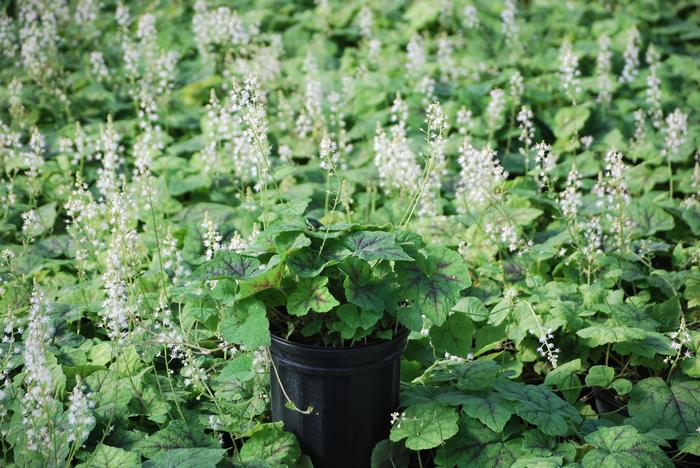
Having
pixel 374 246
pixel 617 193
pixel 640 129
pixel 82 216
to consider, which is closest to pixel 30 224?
pixel 82 216

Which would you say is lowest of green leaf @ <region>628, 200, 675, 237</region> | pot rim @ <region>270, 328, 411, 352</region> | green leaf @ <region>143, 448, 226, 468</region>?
green leaf @ <region>143, 448, 226, 468</region>

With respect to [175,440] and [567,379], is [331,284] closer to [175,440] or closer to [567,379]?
[175,440]

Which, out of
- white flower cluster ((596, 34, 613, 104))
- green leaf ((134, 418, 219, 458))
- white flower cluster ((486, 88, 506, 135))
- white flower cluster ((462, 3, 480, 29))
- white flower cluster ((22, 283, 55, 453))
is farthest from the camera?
white flower cluster ((462, 3, 480, 29))

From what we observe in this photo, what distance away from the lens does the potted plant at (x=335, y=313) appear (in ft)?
9.24

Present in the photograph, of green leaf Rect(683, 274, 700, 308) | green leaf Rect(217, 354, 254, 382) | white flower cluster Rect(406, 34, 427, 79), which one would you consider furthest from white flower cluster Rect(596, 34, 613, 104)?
green leaf Rect(217, 354, 254, 382)

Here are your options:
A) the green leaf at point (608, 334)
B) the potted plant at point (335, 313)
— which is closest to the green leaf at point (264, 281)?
the potted plant at point (335, 313)

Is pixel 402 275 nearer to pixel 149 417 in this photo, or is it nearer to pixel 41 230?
pixel 149 417

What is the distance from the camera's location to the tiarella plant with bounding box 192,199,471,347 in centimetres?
280

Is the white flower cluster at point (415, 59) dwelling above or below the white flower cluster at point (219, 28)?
below

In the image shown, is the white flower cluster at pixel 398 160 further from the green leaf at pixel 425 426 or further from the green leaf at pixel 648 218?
the green leaf at pixel 425 426

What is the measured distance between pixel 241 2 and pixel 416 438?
21.0 feet

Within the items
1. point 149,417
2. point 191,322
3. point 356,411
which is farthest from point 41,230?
point 356,411

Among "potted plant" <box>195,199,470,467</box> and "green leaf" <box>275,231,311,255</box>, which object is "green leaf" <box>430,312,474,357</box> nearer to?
"potted plant" <box>195,199,470,467</box>

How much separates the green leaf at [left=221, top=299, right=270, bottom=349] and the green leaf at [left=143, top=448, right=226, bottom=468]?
39 centimetres
